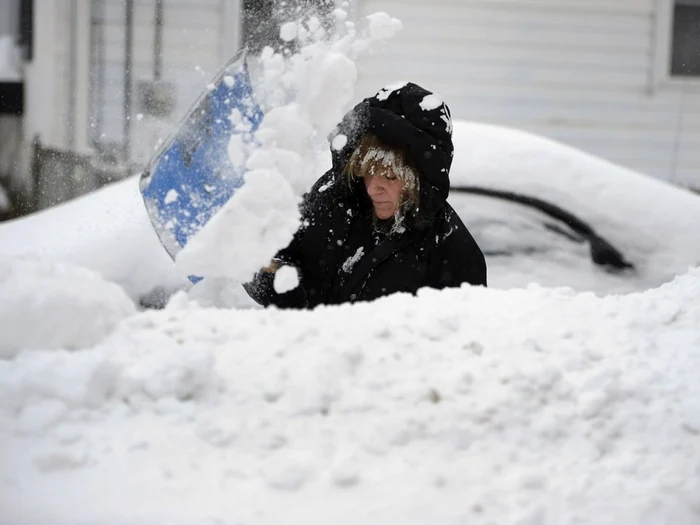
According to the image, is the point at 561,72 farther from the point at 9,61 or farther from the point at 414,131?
the point at 9,61

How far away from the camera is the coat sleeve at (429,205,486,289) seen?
252 centimetres

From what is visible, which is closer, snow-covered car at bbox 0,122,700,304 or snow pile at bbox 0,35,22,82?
snow-covered car at bbox 0,122,700,304

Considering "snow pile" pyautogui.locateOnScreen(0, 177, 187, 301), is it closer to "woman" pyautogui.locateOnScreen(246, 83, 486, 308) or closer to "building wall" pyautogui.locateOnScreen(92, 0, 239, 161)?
"woman" pyautogui.locateOnScreen(246, 83, 486, 308)

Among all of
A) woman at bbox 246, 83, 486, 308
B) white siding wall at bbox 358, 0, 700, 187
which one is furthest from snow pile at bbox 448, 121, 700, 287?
white siding wall at bbox 358, 0, 700, 187

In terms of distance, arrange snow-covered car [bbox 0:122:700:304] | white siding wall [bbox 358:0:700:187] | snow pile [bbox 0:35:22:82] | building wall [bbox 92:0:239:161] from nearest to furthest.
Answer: snow-covered car [bbox 0:122:700:304]
building wall [bbox 92:0:239:161]
white siding wall [bbox 358:0:700:187]
snow pile [bbox 0:35:22:82]

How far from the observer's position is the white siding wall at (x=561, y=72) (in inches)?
285

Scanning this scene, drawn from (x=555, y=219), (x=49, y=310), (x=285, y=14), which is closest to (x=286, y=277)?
(x=49, y=310)

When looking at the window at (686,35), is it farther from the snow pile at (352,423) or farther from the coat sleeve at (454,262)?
the snow pile at (352,423)

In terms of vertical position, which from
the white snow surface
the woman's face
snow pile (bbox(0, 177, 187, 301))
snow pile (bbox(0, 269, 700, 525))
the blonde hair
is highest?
the blonde hair

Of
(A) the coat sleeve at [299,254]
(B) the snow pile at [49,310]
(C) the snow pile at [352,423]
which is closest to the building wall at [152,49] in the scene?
(A) the coat sleeve at [299,254]

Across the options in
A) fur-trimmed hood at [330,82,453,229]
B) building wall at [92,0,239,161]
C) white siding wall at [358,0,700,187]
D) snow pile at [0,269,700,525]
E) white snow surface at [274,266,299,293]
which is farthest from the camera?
white siding wall at [358,0,700,187]

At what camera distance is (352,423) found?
53.4 inches

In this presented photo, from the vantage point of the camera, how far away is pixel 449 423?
1385mm

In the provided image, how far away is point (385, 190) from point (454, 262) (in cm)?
30
